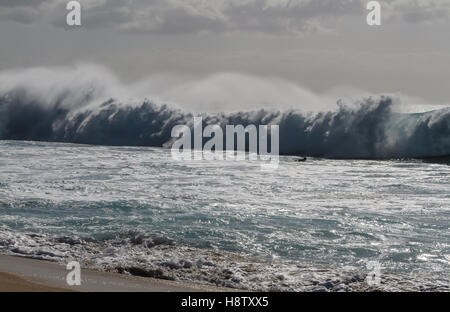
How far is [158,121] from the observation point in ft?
136

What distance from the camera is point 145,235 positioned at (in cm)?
1103

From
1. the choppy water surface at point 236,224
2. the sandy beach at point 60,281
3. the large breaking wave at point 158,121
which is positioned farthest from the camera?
the large breaking wave at point 158,121

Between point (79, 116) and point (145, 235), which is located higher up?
Result: point (79, 116)

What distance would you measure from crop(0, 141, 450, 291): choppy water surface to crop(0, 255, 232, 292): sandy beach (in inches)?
14.7

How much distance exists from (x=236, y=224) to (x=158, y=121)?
29688 mm

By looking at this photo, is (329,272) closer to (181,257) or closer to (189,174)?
(181,257)

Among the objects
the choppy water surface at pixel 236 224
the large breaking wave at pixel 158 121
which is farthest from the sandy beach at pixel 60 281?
the large breaking wave at pixel 158 121

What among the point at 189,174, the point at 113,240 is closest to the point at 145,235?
the point at 113,240

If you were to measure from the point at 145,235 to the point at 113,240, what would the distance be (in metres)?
0.50

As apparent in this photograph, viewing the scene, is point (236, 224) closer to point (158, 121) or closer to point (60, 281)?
point (60, 281)

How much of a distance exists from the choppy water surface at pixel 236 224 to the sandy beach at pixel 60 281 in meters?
0.37

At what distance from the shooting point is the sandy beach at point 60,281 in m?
7.70

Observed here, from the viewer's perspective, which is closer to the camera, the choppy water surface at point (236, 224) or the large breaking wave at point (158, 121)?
the choppy water surface at point (236, 224)

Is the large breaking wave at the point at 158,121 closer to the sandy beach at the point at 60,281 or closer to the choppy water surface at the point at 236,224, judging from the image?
the choppy water surface at the point at 236,224
